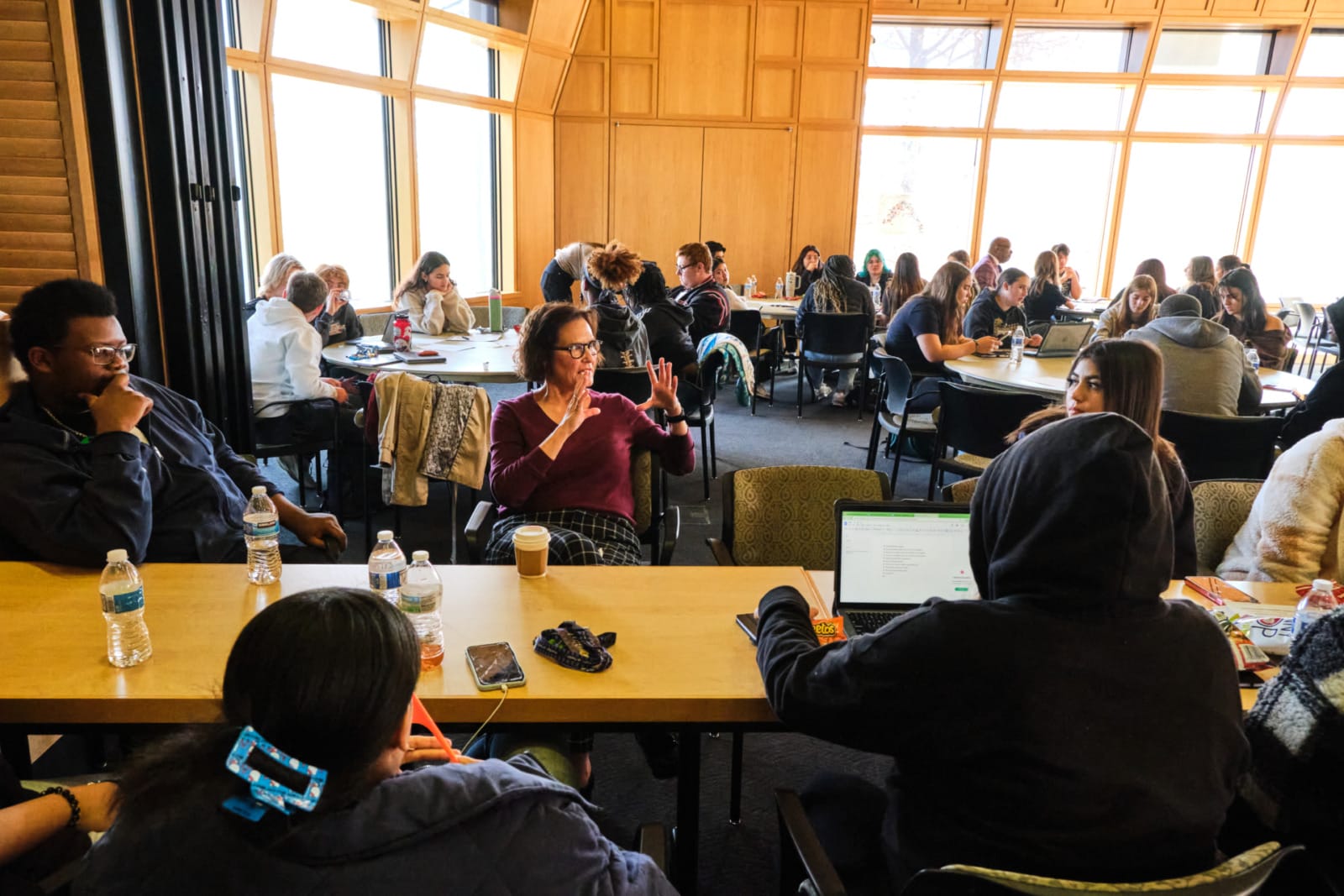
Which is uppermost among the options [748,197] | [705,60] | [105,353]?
[705,60]

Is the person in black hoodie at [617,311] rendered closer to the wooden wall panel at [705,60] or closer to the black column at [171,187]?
the black column at [171,187]

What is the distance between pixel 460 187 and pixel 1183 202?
25.6 feet

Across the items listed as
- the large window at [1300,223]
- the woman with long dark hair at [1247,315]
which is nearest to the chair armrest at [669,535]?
the woman with long dark hair at [1247,315]

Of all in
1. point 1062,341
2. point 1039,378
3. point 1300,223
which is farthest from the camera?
point 1300,223

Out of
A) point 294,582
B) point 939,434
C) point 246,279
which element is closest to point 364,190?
point 246,279

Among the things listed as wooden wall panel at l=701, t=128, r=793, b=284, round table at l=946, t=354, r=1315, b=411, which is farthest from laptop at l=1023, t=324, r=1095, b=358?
wooden wall panel at l=701, t=128, r=793, b=284

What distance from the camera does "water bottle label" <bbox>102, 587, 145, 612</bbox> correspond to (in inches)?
61.2

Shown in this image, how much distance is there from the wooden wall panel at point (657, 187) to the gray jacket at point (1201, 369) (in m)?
6.41

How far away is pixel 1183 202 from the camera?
32.0 feet

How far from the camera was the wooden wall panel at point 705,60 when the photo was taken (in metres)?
8.95

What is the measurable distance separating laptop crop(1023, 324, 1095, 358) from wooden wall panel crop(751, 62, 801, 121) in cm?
502

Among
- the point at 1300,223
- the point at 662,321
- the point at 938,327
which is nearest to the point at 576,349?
the point at 662,321

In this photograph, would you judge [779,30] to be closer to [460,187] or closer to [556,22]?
[556,22]

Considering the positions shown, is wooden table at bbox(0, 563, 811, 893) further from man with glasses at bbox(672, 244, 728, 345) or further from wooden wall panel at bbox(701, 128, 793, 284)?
wooden wall panel at bbox(701, 128, 793, 284)
